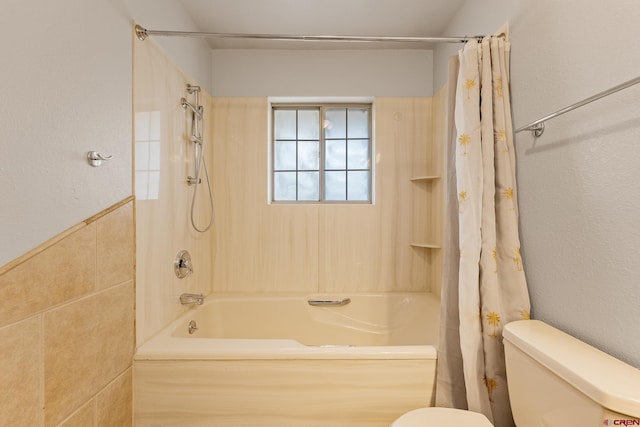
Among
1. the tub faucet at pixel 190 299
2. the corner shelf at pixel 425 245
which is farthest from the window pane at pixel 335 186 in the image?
the tub faucet at pixel 190 299

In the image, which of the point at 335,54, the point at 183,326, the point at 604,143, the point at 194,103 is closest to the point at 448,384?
the point at 604,143

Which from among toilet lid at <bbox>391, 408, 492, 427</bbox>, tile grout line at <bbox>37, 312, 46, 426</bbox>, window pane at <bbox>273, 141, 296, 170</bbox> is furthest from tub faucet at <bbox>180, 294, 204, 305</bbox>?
toilet lid at <bbox>391, 408, 492, 427</bbox>

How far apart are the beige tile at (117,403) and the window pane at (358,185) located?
1.81 m

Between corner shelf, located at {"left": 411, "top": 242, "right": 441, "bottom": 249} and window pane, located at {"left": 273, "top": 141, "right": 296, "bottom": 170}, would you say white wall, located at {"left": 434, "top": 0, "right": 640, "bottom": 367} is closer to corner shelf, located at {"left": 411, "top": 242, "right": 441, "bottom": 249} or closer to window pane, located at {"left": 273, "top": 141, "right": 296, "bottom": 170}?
corner shelf, located at {"left": 411, "top": 242, "right": 441, "bottom": 249}

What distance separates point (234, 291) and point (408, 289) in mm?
1275

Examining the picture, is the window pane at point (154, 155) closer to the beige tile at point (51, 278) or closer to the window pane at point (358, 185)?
the beige tile at point (51, 278)

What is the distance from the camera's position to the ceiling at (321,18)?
1.88 meters

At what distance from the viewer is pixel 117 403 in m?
1.27

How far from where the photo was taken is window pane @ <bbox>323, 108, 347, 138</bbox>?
2.58 meters

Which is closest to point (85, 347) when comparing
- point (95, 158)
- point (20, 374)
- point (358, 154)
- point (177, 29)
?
point (20, 374)

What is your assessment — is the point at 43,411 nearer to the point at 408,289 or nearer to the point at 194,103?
the point at 194,103

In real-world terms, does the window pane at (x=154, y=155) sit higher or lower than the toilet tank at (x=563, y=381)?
higher

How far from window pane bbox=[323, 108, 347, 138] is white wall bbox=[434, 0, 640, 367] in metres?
1.35

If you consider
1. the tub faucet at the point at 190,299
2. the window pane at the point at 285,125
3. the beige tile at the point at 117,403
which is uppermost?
the window pane at the point at 285,125
